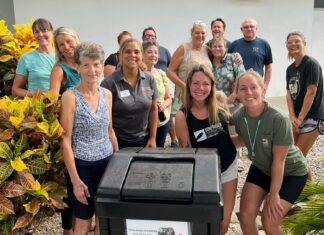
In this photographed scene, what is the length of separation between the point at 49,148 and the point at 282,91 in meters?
7.96

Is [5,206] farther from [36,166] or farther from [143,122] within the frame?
[143,122]

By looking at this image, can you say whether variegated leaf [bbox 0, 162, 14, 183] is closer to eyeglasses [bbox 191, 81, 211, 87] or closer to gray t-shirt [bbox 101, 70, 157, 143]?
gray t-shirt [bbox 101, 70, 157, 143]

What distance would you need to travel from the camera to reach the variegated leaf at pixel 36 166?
250cm

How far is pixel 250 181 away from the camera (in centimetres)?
279

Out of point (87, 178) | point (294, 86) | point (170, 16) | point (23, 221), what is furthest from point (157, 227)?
point (170, 16)

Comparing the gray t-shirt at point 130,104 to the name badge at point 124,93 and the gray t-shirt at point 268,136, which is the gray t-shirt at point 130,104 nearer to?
the name badge at point 124,93

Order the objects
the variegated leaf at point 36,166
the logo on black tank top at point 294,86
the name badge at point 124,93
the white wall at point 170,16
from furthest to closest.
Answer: the white wall at point 170,16, the logo on black tank top at point 294,86, the name badge at point 124,93, the variegated leaf at point 36,166

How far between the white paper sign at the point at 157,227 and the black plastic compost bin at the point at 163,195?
2cm

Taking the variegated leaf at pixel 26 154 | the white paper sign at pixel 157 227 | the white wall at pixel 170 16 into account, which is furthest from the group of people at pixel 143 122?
the white wall at pixel 170 16

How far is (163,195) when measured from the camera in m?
1.60

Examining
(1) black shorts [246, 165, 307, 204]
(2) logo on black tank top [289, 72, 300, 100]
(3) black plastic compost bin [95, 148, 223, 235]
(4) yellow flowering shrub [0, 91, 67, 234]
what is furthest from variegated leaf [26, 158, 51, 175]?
(2) logo on black tank top [289, 72, 300, 100]

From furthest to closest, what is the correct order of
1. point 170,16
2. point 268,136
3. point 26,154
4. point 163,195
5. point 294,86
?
point 170,16 → point 294,86 → point 268,136 → point 26,154 → point 163,195

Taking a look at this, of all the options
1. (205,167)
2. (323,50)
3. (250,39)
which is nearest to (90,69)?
(205,167)

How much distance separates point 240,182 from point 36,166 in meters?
2.94
